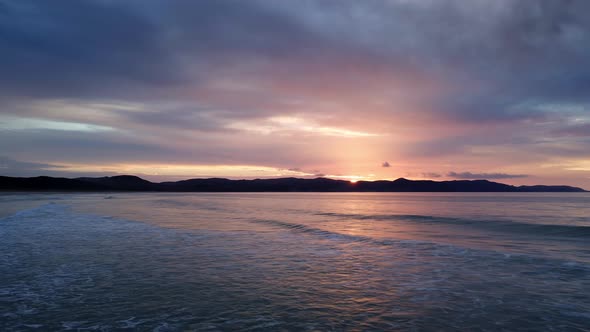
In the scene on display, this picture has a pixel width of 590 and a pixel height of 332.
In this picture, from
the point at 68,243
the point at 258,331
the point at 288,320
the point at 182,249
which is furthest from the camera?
the point at 68,243

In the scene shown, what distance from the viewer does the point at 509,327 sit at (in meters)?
8.11

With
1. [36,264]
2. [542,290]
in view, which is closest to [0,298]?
[36,264]

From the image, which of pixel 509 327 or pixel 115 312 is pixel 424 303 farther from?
pixel 115 312

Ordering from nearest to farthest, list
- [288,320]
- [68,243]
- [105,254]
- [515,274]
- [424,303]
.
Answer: [288,320] < [424,303] < [515,274] < [105,254] < [68,243]

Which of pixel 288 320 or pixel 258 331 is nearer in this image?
pixel 258 331

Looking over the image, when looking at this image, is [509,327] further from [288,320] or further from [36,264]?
[36,264]

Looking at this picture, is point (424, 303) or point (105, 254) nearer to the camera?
point (424, 303)

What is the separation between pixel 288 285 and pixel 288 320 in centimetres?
311

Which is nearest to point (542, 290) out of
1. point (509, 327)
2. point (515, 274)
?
point (515, 274)

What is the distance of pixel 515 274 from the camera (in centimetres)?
1307

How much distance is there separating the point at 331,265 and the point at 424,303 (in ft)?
17.0

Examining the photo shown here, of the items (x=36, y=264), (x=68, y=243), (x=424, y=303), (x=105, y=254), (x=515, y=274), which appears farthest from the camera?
(x=68, y=243)

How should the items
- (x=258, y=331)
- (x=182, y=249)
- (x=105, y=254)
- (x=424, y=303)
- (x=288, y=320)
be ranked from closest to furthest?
(x=258, y=331) < (x=288, y=320) < (x=424, y=303) < (x=105, y=254) < (x=182, y=249)

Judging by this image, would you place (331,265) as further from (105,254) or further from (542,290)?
(105,254)
